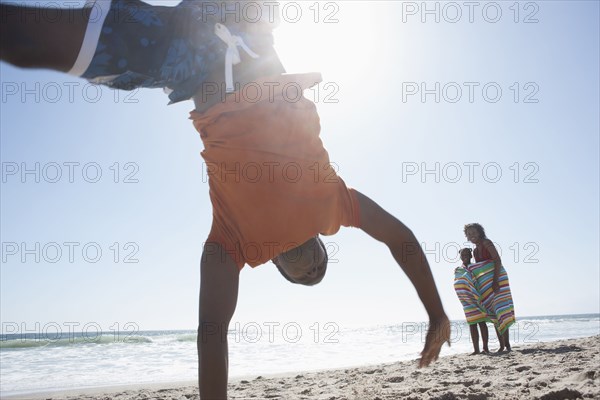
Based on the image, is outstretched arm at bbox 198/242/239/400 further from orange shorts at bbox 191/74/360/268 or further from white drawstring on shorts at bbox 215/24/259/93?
white drawstring on shorts at bbox 215/24/259/93

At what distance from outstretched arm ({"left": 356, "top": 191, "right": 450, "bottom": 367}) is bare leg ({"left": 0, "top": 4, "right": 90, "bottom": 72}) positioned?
A: 1.08 m

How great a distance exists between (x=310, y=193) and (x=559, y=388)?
6.87 ft

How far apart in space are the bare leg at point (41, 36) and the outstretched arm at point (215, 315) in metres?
0.74

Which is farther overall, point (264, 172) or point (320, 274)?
point (320, 274)

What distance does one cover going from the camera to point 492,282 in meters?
7.04

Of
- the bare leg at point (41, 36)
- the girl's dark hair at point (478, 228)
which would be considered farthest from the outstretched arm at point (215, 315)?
the girl's dark hair at point (478, 228)

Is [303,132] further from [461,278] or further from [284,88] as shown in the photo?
[461,278]

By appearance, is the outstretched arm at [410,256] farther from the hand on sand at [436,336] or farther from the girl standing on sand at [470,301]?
the girl standing on sand at [470,301]

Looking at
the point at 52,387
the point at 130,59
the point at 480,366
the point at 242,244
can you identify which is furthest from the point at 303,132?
the point at 52,387

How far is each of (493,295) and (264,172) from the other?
635 centimetres

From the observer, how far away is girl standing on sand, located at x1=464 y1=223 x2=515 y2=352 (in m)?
6.90

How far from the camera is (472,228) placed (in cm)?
704

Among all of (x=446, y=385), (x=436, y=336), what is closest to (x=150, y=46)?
(x=436, y=336)

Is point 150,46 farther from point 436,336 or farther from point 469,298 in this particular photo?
point 469,298
